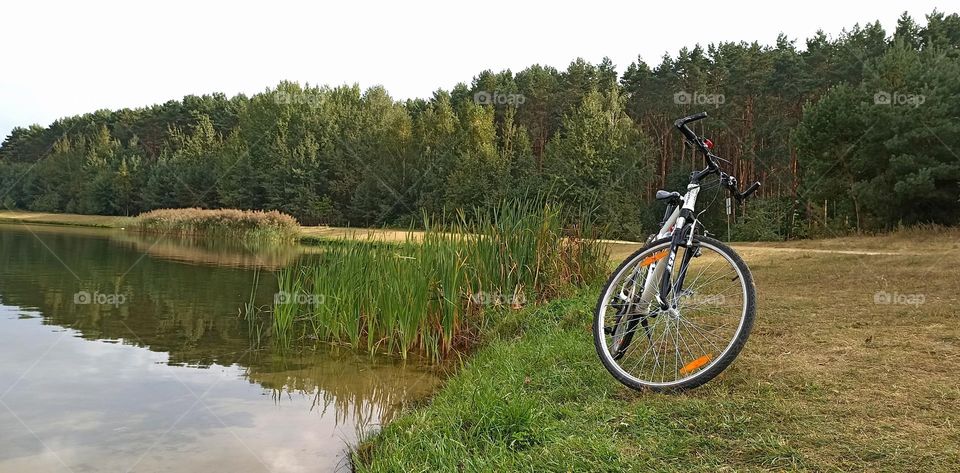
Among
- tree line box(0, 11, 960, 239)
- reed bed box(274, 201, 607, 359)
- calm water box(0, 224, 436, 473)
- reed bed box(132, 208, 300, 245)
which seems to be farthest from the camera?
reed bed box(132, 208, 300, 245)

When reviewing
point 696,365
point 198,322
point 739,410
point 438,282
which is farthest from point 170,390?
point 739,410

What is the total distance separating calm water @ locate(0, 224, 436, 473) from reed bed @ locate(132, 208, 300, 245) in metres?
18.7

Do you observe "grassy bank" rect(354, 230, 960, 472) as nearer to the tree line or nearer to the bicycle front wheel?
the bicycle front wheel

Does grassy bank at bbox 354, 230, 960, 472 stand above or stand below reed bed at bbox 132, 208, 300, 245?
below

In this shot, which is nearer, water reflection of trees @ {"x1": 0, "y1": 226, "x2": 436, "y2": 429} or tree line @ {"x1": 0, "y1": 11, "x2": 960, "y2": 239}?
water reflection of trees @ {"x1": 0, "y1": 226, "x2": 436, "y2": 429}

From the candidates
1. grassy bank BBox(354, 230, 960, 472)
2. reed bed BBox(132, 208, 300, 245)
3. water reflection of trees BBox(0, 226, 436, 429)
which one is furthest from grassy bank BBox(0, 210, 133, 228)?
grassy bank BBox(354, 230, 960, 472)

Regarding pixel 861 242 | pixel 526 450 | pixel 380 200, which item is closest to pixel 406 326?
pixel 526 450

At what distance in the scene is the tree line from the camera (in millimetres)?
19141

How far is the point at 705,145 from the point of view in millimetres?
3877

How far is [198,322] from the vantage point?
31.7 feet

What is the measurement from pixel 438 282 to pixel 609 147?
28.7m

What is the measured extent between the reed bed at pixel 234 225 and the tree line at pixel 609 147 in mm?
8970

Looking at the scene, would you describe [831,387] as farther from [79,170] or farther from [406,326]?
[79,170]

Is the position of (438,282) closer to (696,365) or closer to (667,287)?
(667,287)
